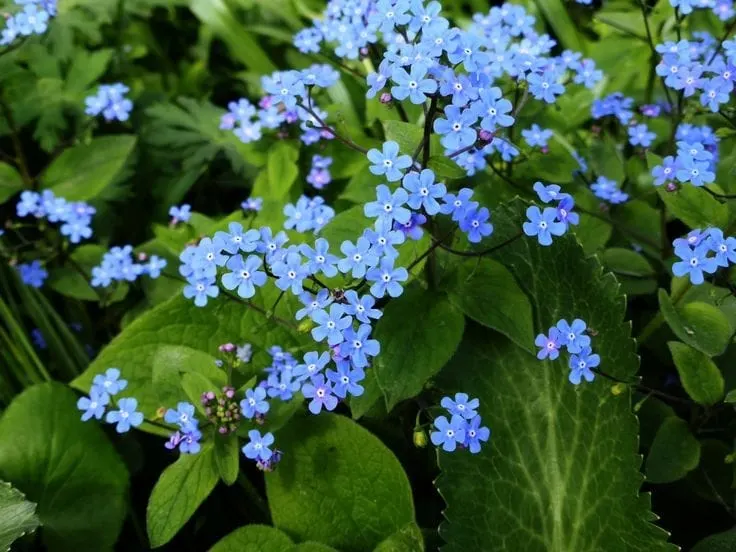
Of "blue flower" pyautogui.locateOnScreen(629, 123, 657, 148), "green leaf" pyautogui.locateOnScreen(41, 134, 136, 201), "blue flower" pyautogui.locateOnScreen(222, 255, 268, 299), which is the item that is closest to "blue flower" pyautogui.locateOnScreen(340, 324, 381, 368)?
"blue flower" pyautogui.locateOnScreen(222, 255, 268, 299)

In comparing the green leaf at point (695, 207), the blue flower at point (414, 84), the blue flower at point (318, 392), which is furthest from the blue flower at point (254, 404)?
the green leaf at point (695, 207)

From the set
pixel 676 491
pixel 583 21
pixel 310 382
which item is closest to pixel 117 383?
pixel 310 382

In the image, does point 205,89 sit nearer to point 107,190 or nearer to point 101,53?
point 101,53

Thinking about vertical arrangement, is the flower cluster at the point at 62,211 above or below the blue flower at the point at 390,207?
above

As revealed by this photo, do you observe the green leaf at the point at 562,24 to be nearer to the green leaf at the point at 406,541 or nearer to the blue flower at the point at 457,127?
the blue flower at the point at 457,127

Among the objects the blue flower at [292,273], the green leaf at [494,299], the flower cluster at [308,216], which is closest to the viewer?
the blue flower at [292,273]

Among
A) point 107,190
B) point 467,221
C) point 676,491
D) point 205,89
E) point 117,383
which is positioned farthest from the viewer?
point 205,89
